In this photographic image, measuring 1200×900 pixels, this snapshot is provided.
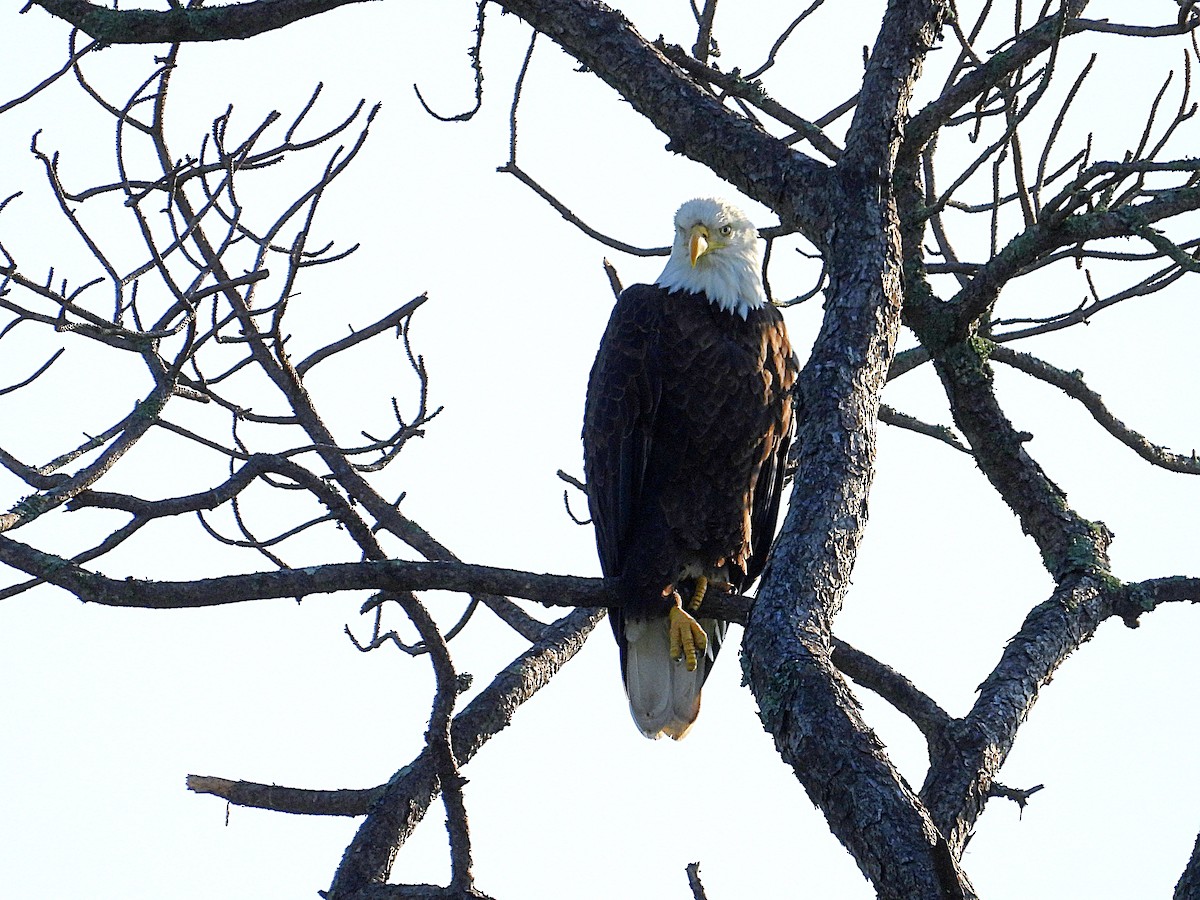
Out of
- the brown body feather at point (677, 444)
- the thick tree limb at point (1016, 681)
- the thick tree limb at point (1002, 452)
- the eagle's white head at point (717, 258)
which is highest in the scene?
the eagle's white head at point (717, 258)

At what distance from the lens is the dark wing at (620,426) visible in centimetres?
449

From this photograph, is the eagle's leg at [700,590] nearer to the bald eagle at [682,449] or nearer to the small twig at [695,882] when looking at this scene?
the bald eagle at [682,449]

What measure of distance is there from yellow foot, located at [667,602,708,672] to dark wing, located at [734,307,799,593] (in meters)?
0.31

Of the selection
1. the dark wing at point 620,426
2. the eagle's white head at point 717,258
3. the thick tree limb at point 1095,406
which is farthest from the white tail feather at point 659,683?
the thick tree limb at point 1095,406

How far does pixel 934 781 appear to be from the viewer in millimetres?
2615

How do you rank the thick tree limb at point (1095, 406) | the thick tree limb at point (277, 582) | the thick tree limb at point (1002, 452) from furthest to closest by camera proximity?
the thick tree limb at point (1095, 406) < the thick tree limb at point (1002, 452) < the thick tree limb at point (277, 582)

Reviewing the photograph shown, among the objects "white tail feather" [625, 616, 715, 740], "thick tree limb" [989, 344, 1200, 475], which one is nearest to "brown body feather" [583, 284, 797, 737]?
"white tail feather" [625, 616, 715, 740]

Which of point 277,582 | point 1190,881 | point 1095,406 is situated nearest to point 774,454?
point 1095,406

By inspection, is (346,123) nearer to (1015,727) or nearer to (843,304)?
(843,304)

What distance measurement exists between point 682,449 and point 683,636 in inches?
23.2

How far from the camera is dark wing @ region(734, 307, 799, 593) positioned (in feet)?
14.9

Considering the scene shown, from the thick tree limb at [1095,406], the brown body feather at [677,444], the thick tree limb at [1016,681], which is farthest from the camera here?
the brown body feather at [677,444]

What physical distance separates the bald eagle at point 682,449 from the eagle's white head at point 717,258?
0.02 metres

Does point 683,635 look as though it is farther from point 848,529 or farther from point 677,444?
point 848,529
